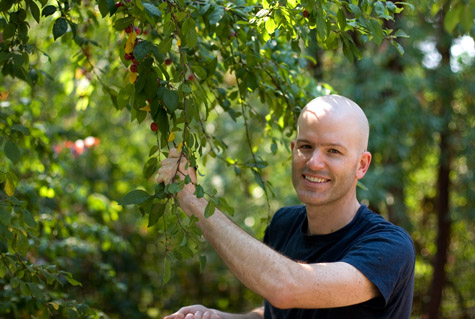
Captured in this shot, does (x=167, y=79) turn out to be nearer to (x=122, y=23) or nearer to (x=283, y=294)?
(x=122, y=23)

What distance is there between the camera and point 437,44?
5.76 metres

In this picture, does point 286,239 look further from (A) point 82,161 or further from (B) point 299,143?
(A) point 82,161

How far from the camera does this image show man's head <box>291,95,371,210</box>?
1.97m

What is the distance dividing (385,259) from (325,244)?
0.33 m

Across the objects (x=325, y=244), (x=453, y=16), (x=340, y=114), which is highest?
(x=453, y=16)

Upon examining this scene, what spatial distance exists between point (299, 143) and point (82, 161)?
454cm

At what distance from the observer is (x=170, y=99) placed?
5.54 feet

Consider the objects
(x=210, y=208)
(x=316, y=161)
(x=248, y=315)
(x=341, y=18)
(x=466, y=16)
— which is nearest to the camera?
(x=466, y=16)

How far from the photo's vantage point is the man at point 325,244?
1.65 meters

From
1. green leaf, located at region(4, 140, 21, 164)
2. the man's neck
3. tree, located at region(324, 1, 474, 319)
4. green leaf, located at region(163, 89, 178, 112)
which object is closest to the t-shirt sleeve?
the man's neck

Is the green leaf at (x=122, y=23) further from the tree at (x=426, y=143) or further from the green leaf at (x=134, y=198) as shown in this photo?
the tree at (x=426, y=143)

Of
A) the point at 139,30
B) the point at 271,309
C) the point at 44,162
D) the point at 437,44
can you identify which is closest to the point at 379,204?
the point at 437,44

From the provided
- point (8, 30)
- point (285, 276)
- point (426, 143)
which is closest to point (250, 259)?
point (285, 276)

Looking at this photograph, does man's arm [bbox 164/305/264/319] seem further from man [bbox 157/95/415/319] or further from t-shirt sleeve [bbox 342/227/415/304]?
t-shirt sleeve [bbox 342/227/415/304]
